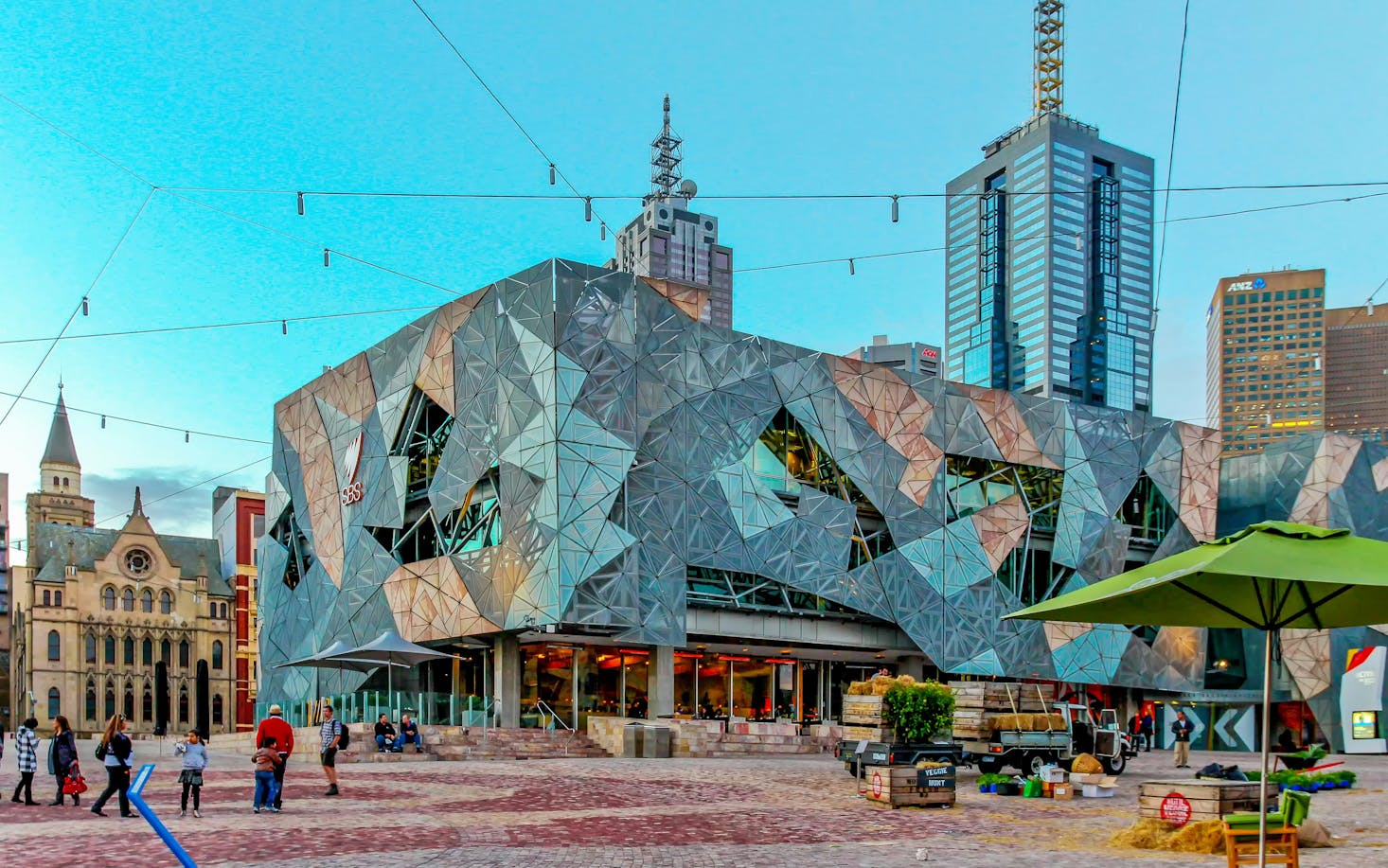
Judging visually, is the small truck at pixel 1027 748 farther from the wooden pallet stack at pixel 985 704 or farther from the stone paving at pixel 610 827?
the stone paving at pixel 610 827

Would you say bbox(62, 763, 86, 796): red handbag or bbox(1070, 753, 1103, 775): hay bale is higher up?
bbox(62, 763, 86, 796): red handbag

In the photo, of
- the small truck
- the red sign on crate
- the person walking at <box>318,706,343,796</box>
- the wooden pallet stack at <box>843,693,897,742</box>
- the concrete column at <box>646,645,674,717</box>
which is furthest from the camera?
the concrete column at <box>646,645,674,717</box>

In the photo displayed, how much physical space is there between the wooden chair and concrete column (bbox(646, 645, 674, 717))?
3247cm

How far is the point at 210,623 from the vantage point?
328 feet

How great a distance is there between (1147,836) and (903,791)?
5.42m

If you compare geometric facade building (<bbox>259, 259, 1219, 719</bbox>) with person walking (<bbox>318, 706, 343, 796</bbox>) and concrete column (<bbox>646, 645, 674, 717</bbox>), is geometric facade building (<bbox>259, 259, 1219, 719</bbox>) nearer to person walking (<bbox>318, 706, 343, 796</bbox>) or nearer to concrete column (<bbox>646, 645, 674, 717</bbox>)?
concrete column (<bbox>646, 645, 674, 717</bbox>)

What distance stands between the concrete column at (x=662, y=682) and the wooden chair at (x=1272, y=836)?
1279 inches

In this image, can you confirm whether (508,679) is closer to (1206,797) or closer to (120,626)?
(1206,797)

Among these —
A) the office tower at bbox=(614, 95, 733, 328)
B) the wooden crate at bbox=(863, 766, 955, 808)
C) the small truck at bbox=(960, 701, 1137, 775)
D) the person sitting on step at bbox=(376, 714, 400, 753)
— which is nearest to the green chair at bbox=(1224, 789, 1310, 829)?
the wooden crate at bbox=(863, 766, 955, 808)

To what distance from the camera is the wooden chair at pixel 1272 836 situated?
11.0 m

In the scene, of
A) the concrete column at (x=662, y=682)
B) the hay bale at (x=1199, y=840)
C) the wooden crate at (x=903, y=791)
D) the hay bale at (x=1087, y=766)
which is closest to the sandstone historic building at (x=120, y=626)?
the concrete column at (x=662, y=682)

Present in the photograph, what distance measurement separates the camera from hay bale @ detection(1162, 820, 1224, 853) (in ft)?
47.4

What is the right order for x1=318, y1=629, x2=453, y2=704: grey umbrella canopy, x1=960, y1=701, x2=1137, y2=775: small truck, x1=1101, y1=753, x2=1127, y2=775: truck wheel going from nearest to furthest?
x1=960, y1=701, x2=1137, y2=775: small truck < x1=1101, y1=753, x2=1127, y2=775: truck wheel < x1=318, y1=629, x2=453, y2=704: grey umbrella canopy

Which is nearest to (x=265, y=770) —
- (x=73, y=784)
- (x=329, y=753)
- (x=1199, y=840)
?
(x=329, y=753)
